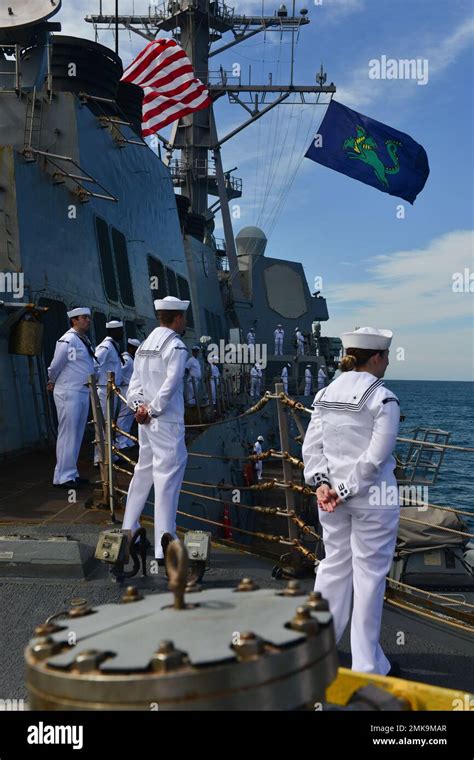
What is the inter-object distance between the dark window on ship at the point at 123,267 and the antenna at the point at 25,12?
3283mm

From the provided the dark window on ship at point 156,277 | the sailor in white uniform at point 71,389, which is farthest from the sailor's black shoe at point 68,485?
the dark window on ship at point 156,277

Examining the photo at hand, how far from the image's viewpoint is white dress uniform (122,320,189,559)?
14.0 feet

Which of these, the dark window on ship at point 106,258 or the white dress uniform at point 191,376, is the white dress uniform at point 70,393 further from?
the white dress uniform at point 191,376

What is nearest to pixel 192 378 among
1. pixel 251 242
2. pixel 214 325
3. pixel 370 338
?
pixel 370 338

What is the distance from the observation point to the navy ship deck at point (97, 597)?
3.01 m

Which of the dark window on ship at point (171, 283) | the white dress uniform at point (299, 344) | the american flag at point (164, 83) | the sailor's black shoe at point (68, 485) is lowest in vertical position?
the sailor's black shoe at point (68, 485)

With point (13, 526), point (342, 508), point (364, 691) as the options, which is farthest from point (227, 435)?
point (364, 691)

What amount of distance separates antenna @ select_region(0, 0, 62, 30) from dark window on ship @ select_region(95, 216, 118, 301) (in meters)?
3.07

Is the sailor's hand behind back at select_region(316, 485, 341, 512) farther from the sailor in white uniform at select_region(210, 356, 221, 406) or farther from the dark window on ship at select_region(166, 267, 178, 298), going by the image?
the dark window on ship at select_region(166, 267, 178, 298)

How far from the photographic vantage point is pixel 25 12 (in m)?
10.2

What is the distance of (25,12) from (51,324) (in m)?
5.18

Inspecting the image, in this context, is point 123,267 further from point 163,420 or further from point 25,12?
point 163,420
